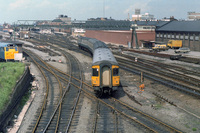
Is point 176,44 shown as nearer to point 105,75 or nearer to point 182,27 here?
point 182,27

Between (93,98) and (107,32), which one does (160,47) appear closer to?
(107,32)

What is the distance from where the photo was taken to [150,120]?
1559cm

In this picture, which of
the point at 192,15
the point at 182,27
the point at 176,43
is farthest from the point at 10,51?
the point at 192,15

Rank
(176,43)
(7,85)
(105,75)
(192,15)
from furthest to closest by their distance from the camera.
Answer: (192,15) → (176,43) → (105,75) → (7,85)

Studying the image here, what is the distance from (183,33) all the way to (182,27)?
209cm

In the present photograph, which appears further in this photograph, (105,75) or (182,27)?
(182,27)

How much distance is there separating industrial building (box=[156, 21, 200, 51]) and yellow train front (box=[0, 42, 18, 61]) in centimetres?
4090

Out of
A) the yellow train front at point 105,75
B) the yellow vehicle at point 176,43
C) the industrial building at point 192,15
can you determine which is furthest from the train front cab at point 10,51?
the industrial building at point 192,15

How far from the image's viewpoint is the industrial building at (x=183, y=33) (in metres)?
56.6

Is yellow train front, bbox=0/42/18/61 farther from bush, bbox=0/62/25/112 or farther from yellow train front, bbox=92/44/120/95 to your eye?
yellow train front, bbox=92/44/120/95

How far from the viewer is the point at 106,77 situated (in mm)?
19703

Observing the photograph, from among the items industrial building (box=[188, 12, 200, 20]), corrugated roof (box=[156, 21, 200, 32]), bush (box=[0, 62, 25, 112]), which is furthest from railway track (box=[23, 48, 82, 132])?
industrial building (box=[188, 12, 200, 20])

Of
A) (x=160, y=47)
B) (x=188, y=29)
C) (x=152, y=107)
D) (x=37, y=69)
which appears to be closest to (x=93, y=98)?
(x=152, y=107)

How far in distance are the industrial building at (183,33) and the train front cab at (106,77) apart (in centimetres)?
4214
